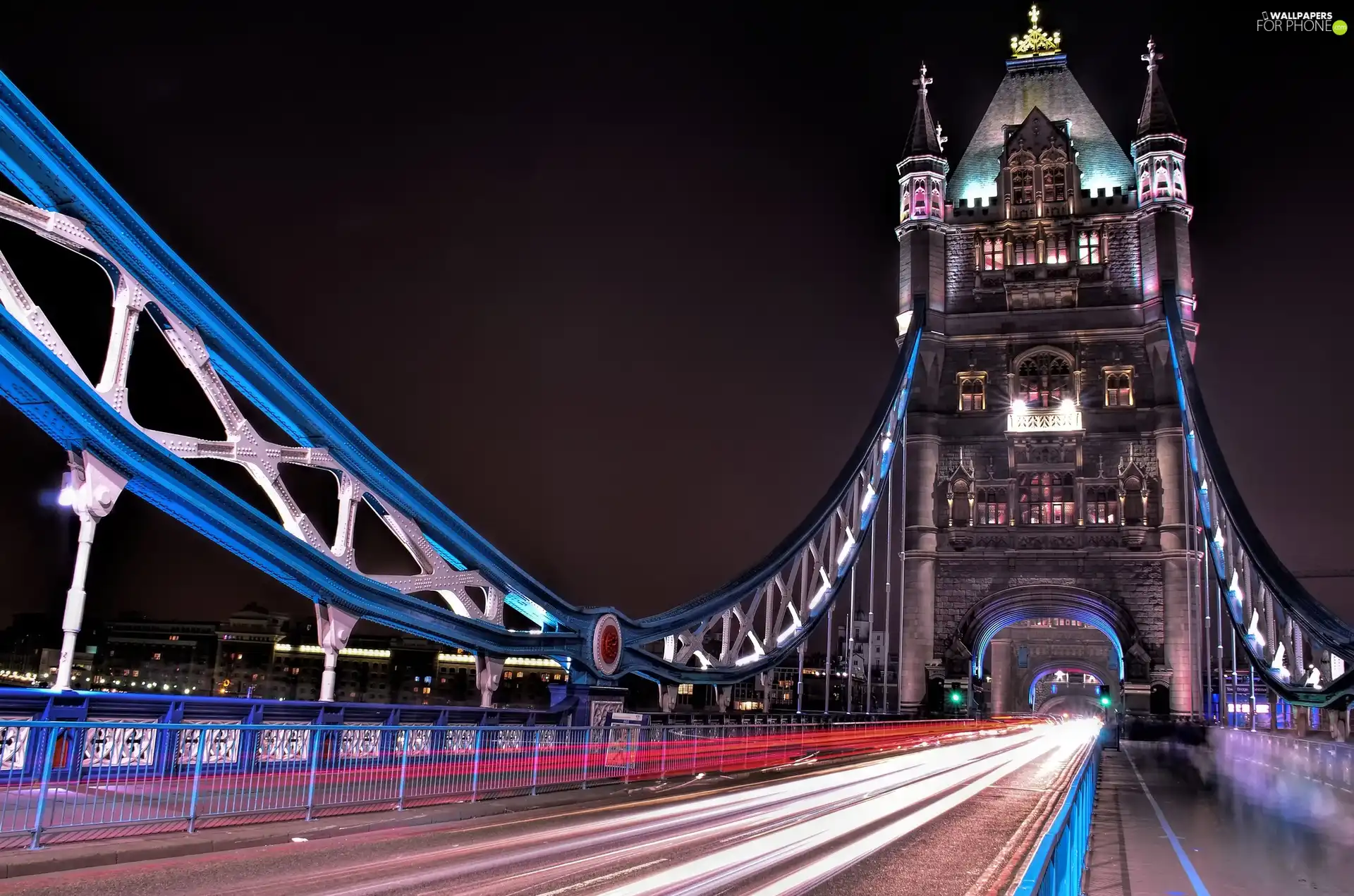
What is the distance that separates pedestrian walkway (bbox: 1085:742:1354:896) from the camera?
1097cm

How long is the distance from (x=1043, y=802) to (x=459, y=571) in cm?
1007

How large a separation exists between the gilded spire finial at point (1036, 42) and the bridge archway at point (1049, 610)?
88.5ft

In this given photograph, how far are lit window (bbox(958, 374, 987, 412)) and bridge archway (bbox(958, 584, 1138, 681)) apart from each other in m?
7.97

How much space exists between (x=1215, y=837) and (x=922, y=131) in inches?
1751

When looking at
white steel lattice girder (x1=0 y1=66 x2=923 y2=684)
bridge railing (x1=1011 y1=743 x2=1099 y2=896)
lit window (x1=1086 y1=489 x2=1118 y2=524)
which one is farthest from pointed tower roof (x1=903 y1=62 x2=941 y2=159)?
bridge railing (x1=1011 y1=743 x2=1099 y2=896)

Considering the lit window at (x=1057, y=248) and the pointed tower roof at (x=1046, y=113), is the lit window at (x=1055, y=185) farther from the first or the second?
the lit window at (x=1057, y=248)

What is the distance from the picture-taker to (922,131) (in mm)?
53906

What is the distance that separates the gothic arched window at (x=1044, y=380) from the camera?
157 feet

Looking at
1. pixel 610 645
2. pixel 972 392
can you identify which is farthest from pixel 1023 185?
pixel 610 645

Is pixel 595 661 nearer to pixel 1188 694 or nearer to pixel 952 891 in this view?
pixel 952 891

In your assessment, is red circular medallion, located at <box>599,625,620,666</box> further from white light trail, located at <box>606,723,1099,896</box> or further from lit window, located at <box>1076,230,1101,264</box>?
lit window, located at <box>1076,230,1101,264</box>

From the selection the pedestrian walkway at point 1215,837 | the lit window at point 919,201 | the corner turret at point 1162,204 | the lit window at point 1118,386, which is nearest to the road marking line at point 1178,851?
the pedestrian walkway at point 1215,837

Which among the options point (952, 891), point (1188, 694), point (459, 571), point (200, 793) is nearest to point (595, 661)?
point (459, 571)

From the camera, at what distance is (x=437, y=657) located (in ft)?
392
